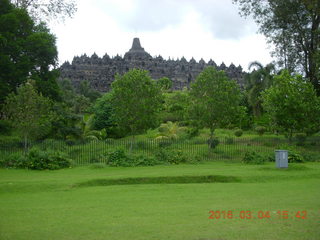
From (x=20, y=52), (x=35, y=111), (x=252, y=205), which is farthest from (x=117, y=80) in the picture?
(x=252, y=205)

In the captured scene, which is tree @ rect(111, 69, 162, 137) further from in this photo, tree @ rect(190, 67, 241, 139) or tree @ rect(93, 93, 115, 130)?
tree @ rect(93, 93, 115, 130)

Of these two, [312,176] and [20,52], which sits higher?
[20,52]

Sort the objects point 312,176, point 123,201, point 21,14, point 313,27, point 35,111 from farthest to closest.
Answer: point 313,27, point 21,14, point 35,111, point 312,176, point 123,201

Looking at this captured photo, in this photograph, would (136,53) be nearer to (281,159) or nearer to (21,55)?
(21,55)

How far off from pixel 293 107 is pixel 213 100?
18.0ft

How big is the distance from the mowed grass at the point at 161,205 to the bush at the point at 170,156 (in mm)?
5071

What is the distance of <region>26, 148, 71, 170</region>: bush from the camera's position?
749 inches

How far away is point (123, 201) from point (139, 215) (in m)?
2.09

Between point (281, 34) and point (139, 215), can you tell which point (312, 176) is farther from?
point (281, 34)

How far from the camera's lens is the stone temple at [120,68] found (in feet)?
328

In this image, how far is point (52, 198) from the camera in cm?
1145

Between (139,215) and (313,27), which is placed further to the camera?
(313,27)

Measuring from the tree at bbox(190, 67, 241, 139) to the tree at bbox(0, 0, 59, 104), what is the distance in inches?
464
